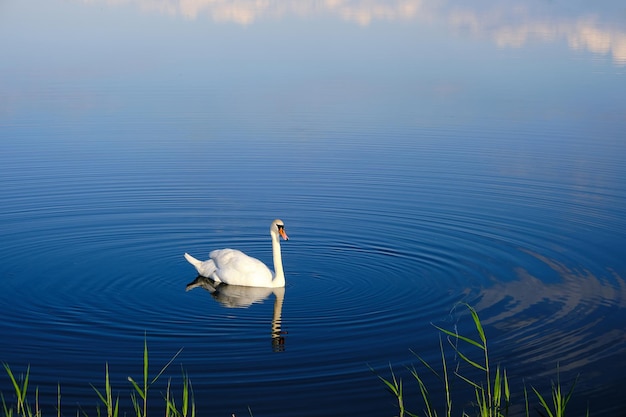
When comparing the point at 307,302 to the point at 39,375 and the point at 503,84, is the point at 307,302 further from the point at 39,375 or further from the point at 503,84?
the point at 503,84

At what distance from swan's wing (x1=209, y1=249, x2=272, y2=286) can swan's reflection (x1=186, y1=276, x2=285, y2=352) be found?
0.12 meters

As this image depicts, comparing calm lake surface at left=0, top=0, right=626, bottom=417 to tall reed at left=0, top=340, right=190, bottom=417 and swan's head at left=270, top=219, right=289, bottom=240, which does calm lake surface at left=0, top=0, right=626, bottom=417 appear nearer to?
tall reed at left=0, top=340, right=190, bottom=417

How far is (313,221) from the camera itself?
60.9 feet

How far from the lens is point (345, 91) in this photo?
33.7 metres

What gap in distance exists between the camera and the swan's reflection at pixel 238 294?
14523 mm

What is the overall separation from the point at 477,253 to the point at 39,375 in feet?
25.3

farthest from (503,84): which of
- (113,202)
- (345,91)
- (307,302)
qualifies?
(307,302)

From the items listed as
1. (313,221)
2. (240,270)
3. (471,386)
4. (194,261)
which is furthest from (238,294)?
(471,386)

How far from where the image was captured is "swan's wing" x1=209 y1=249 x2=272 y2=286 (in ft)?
50.1

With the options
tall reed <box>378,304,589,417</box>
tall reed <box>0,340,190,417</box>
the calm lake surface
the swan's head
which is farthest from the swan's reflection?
tall reed <box>378,304,589,417</box>

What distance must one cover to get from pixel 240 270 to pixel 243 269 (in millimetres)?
47

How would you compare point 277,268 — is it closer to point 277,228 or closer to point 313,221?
point 277,228

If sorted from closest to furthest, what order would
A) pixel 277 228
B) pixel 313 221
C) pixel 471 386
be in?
pixel 471 386 < pixel 277 228 < pixel 313 221

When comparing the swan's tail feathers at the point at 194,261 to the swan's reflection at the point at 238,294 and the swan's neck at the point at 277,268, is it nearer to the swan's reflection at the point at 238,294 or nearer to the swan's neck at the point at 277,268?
the swan's reflection at the point at 238,294
